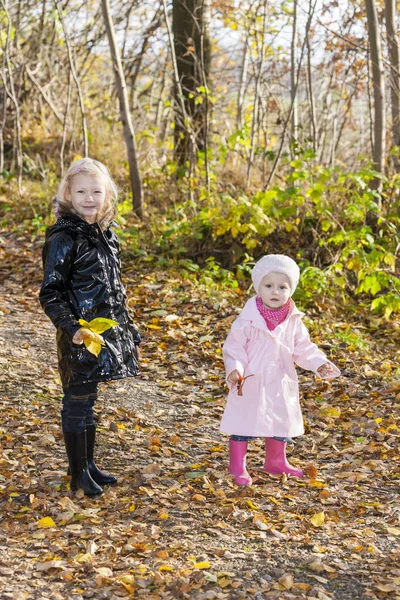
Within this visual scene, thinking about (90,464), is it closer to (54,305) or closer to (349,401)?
(54,305)

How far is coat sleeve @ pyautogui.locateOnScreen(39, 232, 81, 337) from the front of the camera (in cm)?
359

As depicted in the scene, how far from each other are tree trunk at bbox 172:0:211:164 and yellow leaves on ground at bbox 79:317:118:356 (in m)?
6.51

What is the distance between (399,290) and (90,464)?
157 inches

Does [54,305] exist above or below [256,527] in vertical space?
above

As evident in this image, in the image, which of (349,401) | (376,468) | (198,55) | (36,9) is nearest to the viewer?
(376,468)

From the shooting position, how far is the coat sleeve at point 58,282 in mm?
3586

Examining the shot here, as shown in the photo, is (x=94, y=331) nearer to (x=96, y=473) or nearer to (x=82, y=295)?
(x=82, y=295)

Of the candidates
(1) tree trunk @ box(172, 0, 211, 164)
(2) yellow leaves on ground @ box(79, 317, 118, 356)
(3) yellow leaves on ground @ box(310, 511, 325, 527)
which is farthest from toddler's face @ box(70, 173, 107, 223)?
(1) tree trunk @ box(172, 0, 211, 164)

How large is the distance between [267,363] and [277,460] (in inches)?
24.3

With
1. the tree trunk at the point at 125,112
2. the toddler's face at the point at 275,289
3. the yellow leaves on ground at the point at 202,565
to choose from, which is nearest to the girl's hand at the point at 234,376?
the toddler's face at the point at 275,289

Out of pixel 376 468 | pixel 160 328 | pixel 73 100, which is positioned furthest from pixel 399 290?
pixel 73 100

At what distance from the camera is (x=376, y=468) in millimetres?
4566

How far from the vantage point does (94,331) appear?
353cm

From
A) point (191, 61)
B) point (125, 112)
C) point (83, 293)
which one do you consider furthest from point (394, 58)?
point (83, 293)
